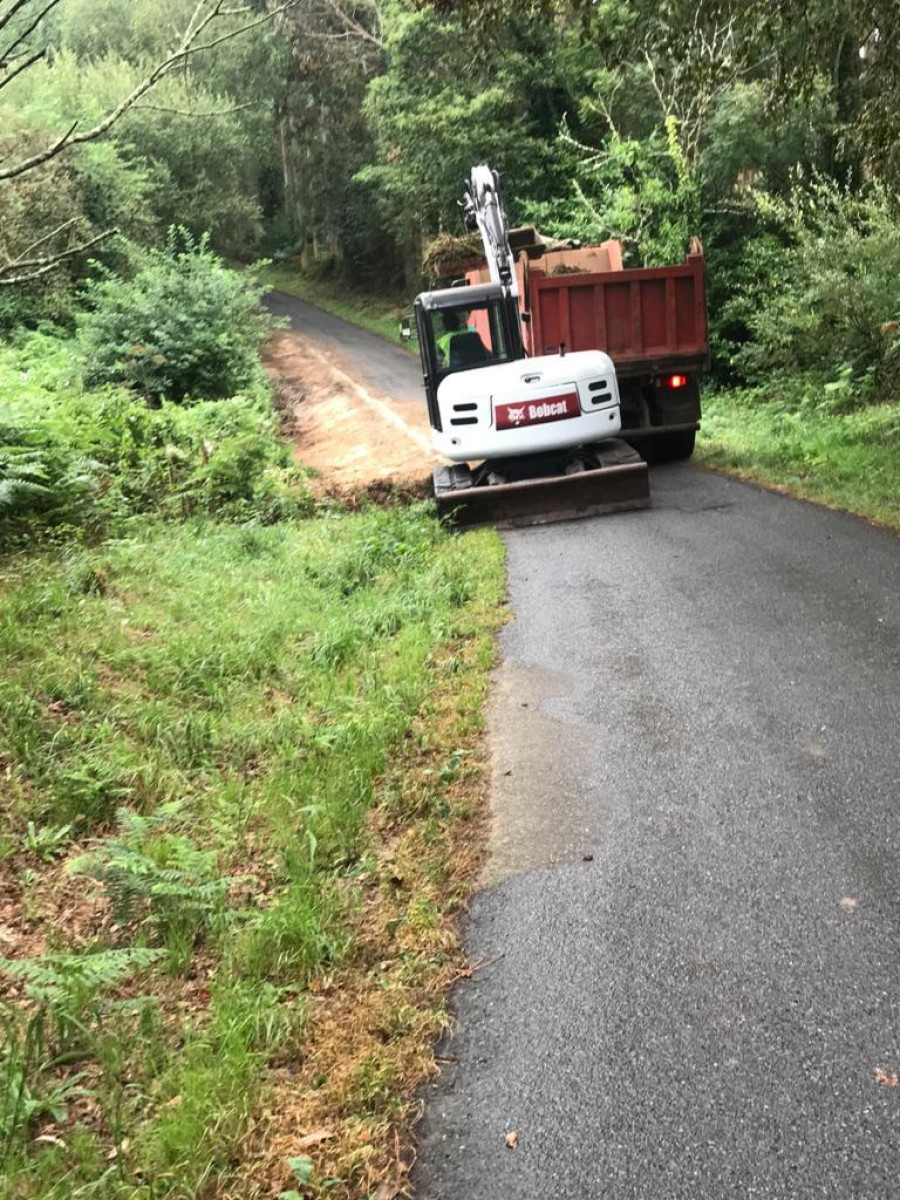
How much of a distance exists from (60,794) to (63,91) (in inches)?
1172

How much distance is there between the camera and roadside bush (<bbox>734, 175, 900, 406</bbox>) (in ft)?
45.1

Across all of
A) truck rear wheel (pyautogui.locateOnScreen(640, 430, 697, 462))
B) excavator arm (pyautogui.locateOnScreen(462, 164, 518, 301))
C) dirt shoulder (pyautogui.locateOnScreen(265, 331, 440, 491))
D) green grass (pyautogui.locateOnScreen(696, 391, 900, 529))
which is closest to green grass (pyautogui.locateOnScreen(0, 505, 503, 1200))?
green grass (pyautogui.locateOnScreen(696, 391, 900, 529))

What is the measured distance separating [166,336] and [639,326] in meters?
8.80

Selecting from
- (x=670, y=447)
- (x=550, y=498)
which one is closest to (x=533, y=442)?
(x=550, y=498)

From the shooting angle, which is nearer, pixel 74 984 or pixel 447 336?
pixel 74 984

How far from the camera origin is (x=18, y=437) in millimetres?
9078

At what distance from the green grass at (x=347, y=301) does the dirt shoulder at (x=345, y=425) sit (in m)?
4.39

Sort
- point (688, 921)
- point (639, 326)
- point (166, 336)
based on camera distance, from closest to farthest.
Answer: point (688, 921), point (639, 326), point (166, 336)

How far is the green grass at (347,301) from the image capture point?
3383 centimetres

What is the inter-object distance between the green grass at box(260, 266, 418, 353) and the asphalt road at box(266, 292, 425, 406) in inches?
22.1

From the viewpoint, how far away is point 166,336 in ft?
54.3

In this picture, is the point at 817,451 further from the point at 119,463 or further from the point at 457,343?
the point at 119,463

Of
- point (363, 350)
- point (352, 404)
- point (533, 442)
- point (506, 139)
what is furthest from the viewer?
point (363, 350)

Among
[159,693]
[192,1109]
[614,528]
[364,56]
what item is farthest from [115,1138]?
[364,56]
